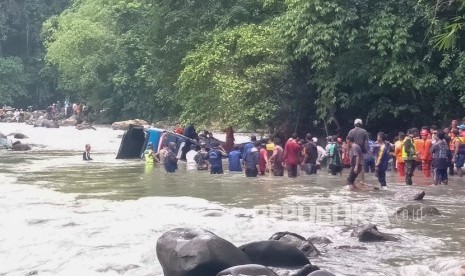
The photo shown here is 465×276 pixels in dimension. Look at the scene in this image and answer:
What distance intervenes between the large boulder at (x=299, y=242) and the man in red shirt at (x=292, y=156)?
27.4ft

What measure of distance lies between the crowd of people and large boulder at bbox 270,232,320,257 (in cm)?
552

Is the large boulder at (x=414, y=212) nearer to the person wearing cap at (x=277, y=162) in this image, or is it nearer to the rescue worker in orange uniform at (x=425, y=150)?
the rescue worker in orange uniform at (x=425, y=150)

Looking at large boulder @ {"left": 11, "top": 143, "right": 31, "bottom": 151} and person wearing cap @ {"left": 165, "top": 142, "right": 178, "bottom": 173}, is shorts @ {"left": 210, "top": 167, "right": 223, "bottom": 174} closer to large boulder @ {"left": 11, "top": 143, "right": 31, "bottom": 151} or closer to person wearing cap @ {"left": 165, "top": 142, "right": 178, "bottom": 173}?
person wearing cap @ {"left": 165, "top": 142, "right": 178, "bottom": 173}

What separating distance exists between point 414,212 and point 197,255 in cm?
539

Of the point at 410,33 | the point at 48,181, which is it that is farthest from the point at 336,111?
the point at 48,181

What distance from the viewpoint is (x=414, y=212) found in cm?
1318

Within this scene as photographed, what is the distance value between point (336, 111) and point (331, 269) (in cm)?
1524

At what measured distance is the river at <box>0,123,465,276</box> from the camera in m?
10.3

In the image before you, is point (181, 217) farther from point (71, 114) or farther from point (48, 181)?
point (71, 114)

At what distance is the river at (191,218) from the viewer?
10.3 metres

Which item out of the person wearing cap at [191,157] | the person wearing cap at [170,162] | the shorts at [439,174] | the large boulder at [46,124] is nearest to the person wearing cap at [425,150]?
the shorts at [439,174]

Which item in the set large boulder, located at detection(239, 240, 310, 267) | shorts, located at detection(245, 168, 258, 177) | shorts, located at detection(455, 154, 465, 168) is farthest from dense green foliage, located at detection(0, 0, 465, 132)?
large boulder, located at detection(239, 240, 310, 267)

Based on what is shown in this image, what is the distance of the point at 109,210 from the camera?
14.2 m

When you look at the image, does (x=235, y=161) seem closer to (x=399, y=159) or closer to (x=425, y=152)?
(x=399, y=159)
